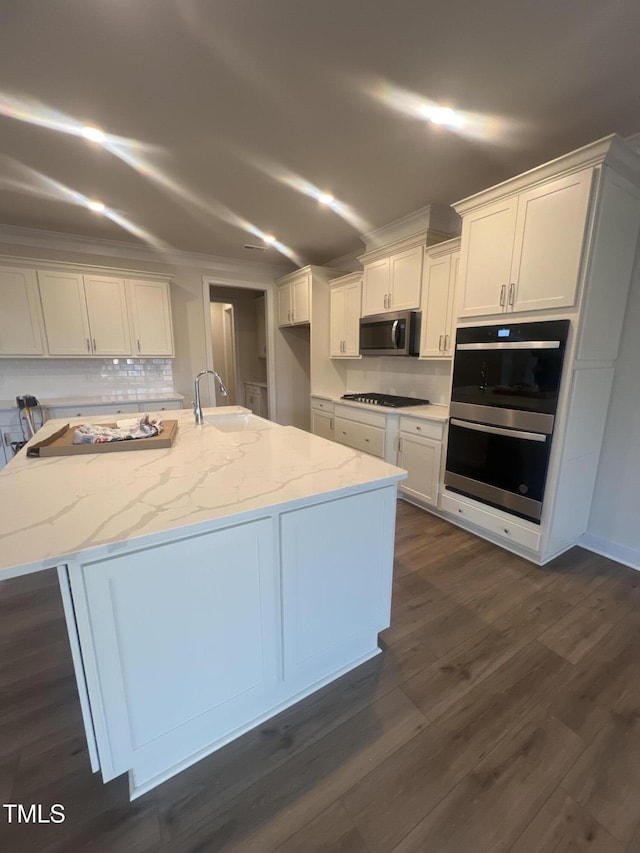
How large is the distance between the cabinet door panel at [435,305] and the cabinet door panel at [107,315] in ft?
10.5

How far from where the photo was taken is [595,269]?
6.22 ft

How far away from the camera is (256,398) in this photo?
19.8 feet

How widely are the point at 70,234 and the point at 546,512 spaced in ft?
16.7

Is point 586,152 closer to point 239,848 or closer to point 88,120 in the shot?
point 88,120

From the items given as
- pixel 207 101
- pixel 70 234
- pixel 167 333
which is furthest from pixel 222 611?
pixel 70 234

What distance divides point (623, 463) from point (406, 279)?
2.21 metres

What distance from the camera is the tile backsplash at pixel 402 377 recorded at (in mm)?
3434

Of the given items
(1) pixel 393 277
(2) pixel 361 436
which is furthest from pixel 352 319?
(2) pixel 361 436

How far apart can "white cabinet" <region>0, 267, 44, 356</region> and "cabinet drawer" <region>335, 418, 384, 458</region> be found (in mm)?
3235

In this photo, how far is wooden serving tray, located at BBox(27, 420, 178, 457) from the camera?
5.21ft

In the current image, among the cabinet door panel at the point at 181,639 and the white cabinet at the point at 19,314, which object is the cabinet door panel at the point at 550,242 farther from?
the white cabinet at the point at 19,314

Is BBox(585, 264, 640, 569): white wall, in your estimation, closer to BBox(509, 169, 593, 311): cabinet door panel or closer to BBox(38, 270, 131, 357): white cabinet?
BBox(509, 169, 593, 311): cabinet door panel

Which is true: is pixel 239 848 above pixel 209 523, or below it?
below

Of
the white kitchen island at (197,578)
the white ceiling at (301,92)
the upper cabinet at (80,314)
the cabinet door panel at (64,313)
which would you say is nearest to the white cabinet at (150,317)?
the upper cabinet at (80,314)
